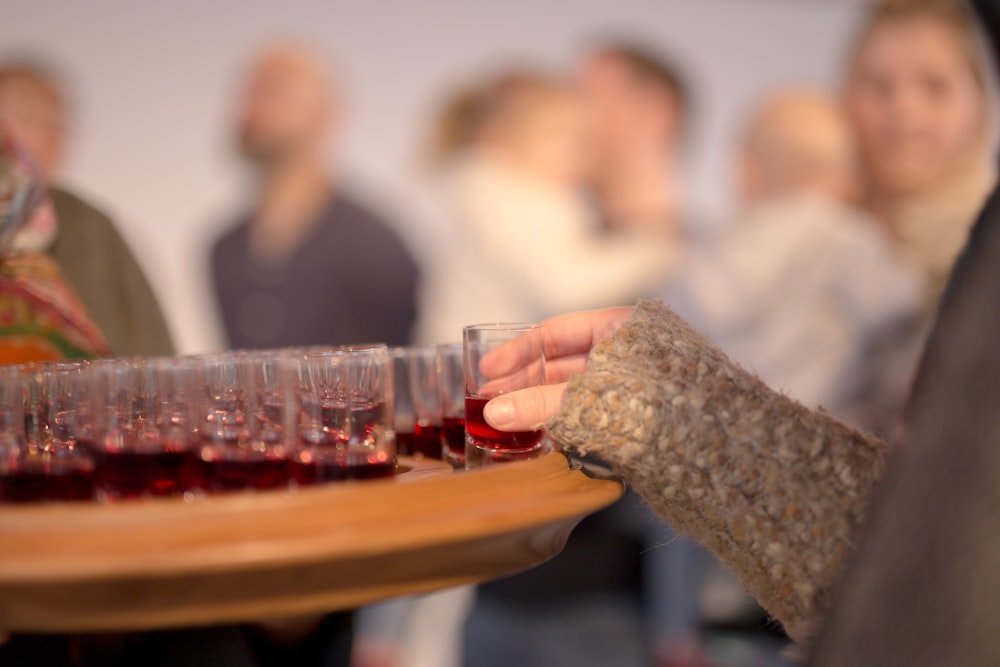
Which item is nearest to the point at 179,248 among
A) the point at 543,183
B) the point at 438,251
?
the point at 438,251

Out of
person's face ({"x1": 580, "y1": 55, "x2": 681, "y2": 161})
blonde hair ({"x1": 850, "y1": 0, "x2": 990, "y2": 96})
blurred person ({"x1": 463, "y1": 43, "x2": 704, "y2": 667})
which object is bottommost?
blurred person ({"x1": 463, "y1": 43, "x2": 704, "y2": 667})

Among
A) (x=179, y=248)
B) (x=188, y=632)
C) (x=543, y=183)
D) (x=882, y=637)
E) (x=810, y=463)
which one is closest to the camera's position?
(x=882, y=637)

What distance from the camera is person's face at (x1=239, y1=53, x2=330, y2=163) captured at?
3.95 m

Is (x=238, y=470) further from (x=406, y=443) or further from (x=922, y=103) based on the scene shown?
(x=922, y=103)

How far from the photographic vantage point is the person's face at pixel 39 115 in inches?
135

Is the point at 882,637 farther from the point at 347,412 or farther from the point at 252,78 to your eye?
the point at 252,78

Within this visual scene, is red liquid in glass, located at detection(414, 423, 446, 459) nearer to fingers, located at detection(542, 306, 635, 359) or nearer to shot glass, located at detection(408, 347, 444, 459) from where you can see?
shot glass, located at detection(408, 347, 444, 459)

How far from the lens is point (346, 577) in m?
0.63

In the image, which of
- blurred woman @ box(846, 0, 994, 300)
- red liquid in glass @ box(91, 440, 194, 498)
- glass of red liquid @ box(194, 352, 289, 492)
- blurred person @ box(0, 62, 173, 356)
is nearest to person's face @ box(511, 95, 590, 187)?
blurred woman @ box(846, 0, 994, 300)

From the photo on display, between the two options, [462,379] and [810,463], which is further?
[462,379]

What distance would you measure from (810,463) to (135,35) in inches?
147

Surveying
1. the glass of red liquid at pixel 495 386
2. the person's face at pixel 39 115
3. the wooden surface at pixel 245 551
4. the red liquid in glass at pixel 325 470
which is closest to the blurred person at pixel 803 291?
the glass of red liquid at pixel 495 386

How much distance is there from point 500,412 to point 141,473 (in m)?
0.34

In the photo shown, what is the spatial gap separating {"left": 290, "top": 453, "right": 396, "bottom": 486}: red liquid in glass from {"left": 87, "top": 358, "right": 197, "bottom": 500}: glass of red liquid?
4.0 inches
